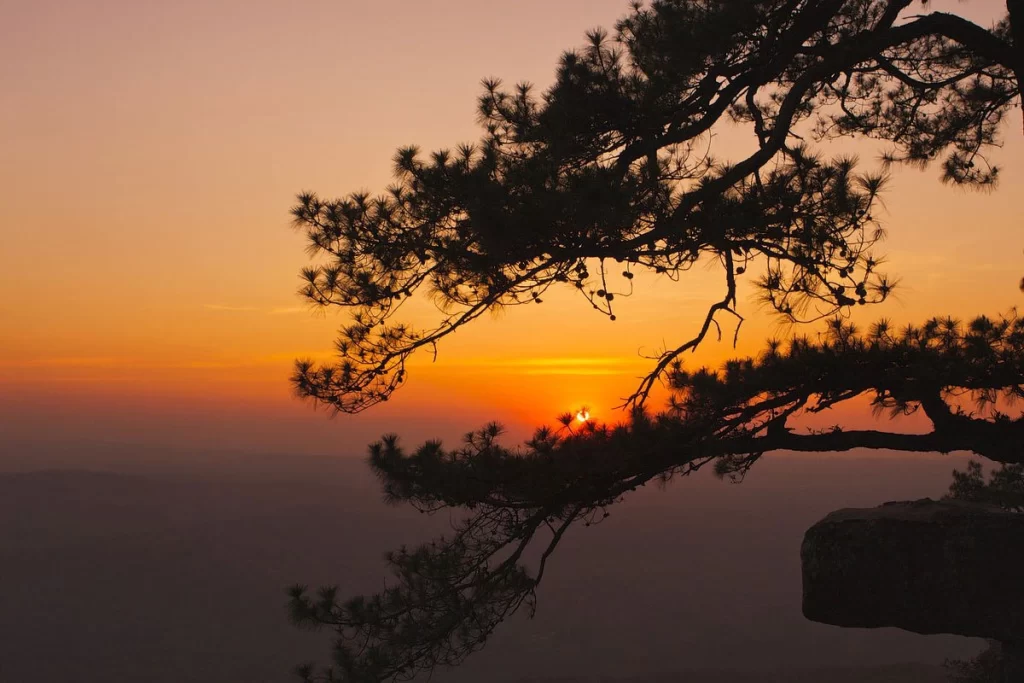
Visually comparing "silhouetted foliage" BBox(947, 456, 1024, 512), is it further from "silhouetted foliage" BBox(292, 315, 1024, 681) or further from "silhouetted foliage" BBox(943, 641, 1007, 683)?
"silhouetted foliage" BBox(292, 315, 1024, 681)

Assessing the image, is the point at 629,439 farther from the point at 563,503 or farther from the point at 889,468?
the point at 889,468

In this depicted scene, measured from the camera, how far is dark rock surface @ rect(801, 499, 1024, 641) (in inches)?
247

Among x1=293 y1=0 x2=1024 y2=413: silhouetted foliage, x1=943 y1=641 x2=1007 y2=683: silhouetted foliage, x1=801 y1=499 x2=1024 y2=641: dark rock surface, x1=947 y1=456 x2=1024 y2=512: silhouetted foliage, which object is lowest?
x1=943 y1=641 x2=1007 y2=683: silhouetted foliage

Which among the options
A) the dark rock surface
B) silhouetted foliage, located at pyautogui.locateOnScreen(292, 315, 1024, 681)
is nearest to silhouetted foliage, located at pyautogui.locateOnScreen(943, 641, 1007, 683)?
the dark rock surface

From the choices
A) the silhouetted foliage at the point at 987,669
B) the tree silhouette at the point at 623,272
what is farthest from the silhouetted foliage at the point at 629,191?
the silhouetted foliage at the point at 987,669

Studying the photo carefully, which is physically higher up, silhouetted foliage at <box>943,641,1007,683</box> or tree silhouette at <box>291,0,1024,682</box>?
tree silhouette at <box>291,0,1024,682</box>

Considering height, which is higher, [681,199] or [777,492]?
[681,199]

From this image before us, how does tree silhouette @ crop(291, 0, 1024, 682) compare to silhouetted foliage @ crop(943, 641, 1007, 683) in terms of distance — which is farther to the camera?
silhouetted foliage @ crop(943, 641, 1007, 683)

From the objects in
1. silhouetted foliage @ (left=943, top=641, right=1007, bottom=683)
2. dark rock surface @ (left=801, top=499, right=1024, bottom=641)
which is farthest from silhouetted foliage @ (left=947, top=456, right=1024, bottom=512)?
dark rock surface @ (left=801, top=499, right=1024, bottom=641)

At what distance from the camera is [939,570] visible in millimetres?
6391

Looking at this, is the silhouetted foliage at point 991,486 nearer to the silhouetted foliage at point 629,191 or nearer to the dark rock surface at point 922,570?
the dark rock surface at point 922,570

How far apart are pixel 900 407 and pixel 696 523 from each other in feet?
365

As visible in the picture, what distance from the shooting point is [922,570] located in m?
6.45

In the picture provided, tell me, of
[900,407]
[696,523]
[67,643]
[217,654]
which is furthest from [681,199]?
[696,523]
